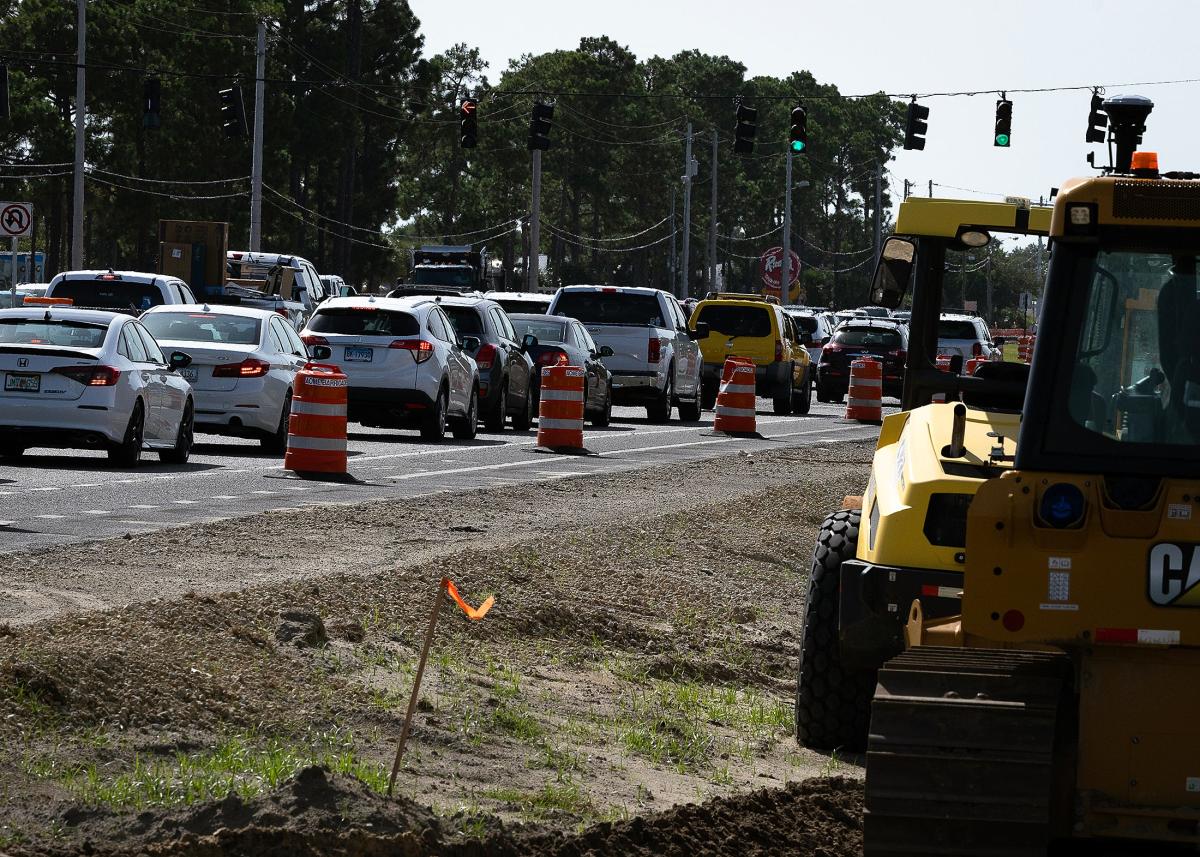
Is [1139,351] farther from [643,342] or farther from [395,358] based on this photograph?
[643,342]

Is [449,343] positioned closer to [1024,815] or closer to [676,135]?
[1024,815]

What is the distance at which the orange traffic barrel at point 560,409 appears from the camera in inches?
982

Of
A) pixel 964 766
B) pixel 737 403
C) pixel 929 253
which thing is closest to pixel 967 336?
pixel 737 403

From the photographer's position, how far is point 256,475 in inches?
770

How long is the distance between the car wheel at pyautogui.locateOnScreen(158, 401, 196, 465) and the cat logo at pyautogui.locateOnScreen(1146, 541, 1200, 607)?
16.2 metres

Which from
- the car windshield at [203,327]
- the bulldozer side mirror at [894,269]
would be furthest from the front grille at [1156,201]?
the car windshield at [203,327]

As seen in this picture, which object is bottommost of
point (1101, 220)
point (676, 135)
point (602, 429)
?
point (602, 429)

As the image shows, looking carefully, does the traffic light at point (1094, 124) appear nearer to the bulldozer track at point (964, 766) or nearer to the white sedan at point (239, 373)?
the white sedan at point (239, 373)

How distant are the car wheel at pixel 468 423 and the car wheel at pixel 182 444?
5996 millimetres

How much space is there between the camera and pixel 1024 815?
5.10 meters

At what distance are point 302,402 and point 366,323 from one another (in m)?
6.00

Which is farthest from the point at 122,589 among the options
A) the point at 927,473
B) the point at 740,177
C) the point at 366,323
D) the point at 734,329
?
the point at 740,177

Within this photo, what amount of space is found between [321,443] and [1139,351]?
14.6m

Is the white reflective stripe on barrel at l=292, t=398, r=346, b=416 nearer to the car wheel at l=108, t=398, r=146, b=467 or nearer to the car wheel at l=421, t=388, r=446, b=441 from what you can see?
the car wheel at l=108, t=398, r=146, b=467
